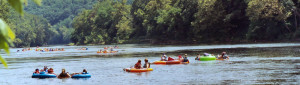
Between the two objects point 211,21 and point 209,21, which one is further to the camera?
point 209,21

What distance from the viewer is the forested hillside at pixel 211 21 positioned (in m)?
98.6

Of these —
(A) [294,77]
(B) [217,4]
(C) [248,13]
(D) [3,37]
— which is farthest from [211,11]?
(D) [3,37]

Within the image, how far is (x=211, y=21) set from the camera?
117812 millimetres

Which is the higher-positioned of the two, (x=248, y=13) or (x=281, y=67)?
(x=248, y=13)

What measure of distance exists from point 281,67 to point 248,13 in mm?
64124

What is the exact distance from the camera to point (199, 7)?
12150 cm

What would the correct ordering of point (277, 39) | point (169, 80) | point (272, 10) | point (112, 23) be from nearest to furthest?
1. point (169, 80)
2. point (272, 10)
3. point (277, 39)
4. point (112, 23)

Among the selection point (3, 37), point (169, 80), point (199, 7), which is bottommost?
point (169, 80)

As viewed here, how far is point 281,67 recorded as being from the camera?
1542 inches

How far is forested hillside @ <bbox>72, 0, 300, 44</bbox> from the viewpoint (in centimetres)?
9856

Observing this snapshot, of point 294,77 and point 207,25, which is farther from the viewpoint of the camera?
point 207,25

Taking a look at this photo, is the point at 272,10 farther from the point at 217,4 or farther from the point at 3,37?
the point at 3,37


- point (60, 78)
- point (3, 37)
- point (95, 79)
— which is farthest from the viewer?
point (60, 78)

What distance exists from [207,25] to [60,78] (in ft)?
272
